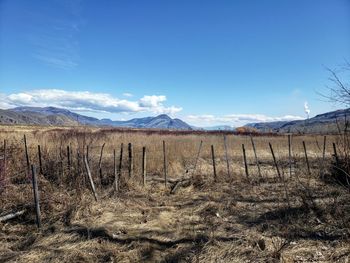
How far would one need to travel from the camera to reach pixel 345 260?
4820 mm

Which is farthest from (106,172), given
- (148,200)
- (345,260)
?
(345,260)

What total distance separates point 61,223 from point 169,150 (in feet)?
37.0

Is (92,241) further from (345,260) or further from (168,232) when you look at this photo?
(345,260)

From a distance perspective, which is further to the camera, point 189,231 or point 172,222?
point 172,222

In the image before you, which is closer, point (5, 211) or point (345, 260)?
point (345, 260)

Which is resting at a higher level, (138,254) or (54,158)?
(54,158)

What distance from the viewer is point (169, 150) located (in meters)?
17.8

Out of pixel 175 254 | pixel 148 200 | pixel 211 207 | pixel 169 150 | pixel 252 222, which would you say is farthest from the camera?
pixel 169 150

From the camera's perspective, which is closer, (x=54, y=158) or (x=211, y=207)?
(x=211, y=207)

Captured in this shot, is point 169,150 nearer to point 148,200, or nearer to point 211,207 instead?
point 148,200

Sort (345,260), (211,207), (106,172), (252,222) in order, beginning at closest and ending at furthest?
(345,260) < (252,222) < (211,207) < (106,172)

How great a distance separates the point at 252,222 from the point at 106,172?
6.08 m

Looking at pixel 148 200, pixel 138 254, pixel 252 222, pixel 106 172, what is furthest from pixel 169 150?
pixel 138 254

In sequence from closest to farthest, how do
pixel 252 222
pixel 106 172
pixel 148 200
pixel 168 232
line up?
pixel 168 232
pixel 252 222
pixel 148 200
pixel 106 172
